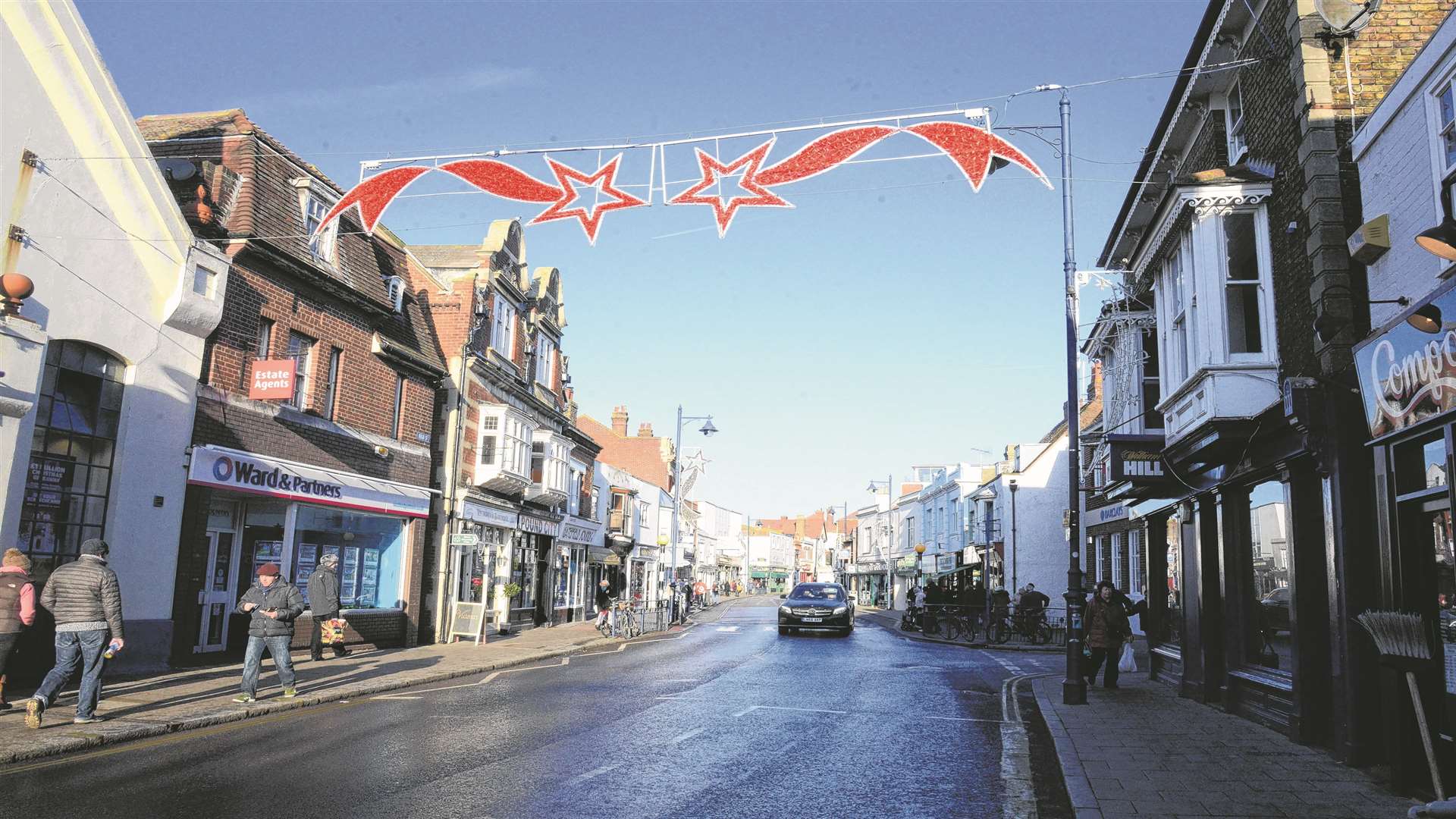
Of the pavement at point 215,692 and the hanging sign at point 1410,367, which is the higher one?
the hanging sign at point 1410,367

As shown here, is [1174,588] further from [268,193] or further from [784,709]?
[268,193]

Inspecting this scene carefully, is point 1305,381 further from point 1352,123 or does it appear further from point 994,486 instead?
point 994,486

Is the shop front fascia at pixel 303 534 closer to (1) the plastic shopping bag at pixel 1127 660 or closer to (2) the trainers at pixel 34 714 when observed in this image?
(2) the trainers at pixel 34 714

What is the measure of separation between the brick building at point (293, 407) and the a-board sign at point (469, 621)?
107 cm

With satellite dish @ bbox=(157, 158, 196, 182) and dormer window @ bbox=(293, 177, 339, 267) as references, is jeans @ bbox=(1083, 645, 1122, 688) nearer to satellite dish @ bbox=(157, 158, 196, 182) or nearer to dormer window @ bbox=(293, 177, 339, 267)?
dormer window @ bbox=(293, 177, 339, 267)

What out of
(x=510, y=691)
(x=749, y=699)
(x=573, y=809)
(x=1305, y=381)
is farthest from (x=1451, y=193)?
(x=510, y=691)

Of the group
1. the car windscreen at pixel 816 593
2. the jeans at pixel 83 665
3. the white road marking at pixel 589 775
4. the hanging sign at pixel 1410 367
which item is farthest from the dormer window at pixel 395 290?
the hanging sign at pixel 1410 367

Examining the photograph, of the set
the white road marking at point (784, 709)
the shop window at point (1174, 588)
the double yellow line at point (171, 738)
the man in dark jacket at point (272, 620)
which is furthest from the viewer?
the shop window at point (1174, 588)

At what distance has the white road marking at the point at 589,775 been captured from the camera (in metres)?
7.77

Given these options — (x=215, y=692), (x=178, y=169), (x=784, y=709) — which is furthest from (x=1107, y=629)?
(x=178, y=169)

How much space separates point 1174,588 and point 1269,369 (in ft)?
21.0

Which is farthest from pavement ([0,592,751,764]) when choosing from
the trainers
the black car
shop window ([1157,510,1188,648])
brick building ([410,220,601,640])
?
shop window ([1157,510,1188,648])

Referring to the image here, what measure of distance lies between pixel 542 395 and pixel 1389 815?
28374 millimetres

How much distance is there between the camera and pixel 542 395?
33.1 m
